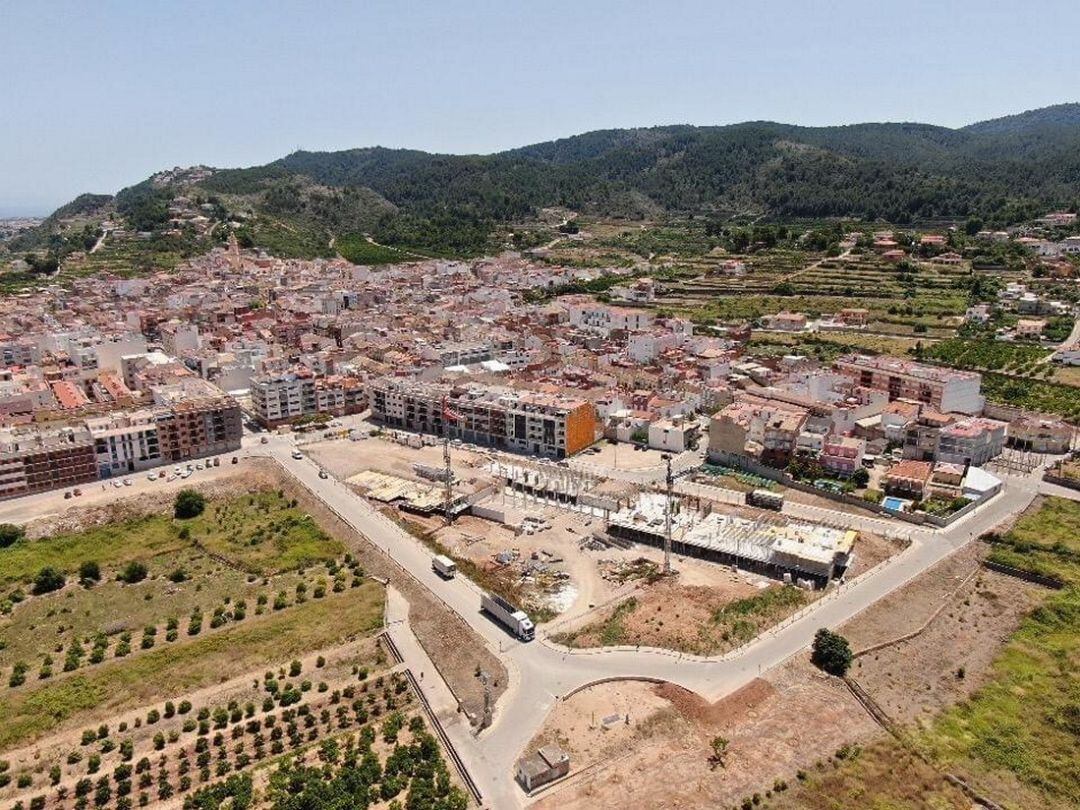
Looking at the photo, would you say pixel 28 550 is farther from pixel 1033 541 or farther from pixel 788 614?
pixel 1033 541

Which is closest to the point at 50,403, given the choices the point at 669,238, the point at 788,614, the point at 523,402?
the point at 523,402

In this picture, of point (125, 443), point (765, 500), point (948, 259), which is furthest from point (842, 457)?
point (948, 259)

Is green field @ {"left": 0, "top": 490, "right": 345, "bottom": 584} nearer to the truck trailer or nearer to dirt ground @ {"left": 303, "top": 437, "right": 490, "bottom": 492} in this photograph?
dirt ground @ {"left": 303, "top": 437, "right": 490, "bottom": 492}

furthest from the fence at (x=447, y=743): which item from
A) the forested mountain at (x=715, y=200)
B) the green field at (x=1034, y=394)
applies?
the forested mountain at (x=715, y=200)

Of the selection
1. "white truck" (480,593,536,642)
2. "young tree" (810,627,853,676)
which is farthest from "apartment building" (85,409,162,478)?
"young tree" (810,627,853,676)

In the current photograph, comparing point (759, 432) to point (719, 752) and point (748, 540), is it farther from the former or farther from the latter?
point (719, 752)
